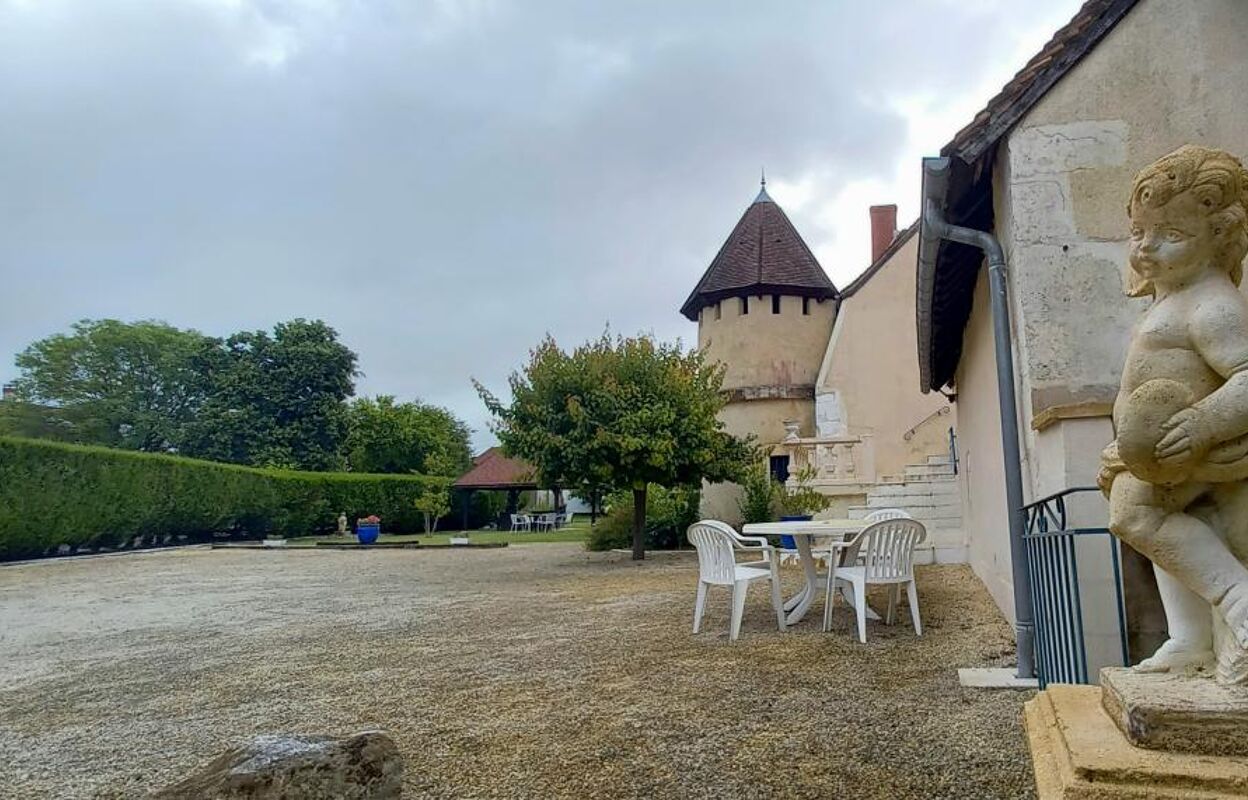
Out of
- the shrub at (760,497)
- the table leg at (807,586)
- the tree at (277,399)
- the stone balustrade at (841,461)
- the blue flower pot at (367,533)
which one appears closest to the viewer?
the table leg at (807,586)

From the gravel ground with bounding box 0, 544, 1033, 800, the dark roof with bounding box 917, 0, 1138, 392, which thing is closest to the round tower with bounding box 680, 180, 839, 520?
the gravel ground with bounding box 0, 544, 1033, 800

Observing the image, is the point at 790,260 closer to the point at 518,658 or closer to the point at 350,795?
the point at 518,658

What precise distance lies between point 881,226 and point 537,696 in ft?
63.9

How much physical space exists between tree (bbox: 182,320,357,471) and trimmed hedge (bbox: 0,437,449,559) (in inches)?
371

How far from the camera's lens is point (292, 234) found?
2616 centimetres

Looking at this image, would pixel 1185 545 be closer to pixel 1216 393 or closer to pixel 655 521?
pixel 1216 393

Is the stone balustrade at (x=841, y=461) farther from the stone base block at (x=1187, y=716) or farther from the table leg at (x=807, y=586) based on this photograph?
the stone base block at (x=1187, y=716)

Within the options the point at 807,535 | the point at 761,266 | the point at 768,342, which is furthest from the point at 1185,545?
the point at 761,266

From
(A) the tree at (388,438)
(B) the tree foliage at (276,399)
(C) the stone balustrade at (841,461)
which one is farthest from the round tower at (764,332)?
(B) the tree foliage at (276,399)

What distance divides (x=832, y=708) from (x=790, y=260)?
17.8 meters

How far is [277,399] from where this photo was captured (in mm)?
37875

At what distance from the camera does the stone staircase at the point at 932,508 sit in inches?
459

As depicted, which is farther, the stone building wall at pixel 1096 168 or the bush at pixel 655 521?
the bush at pixel 655 521

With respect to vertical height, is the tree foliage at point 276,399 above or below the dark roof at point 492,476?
above
